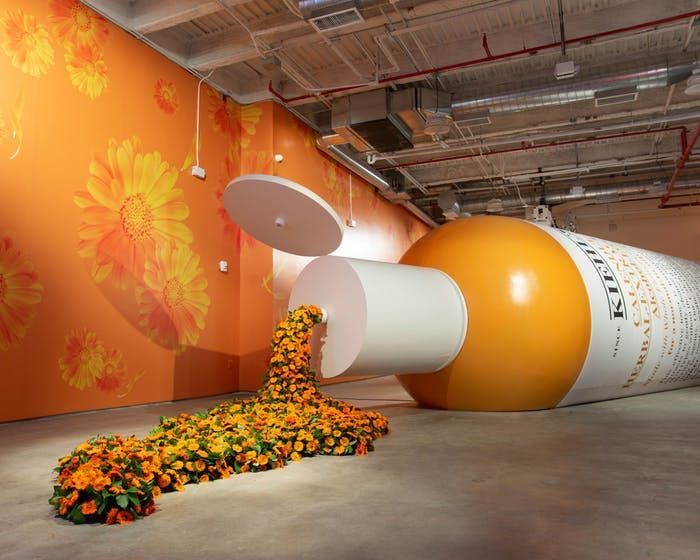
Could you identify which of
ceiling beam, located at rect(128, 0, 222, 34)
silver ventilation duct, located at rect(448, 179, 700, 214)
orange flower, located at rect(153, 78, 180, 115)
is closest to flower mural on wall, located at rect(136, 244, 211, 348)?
orange flower, located at rect(153, 78, 180, 115)

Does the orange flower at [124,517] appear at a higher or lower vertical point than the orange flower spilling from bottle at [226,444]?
lower

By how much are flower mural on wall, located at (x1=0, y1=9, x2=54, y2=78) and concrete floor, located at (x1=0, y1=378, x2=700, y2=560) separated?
10.0 ft

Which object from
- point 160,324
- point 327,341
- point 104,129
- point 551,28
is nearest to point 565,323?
point 327,341

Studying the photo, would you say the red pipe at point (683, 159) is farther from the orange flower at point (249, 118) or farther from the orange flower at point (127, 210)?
the orange flower at point (127, 210)

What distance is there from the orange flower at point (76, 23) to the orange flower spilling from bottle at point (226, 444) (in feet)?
11.1

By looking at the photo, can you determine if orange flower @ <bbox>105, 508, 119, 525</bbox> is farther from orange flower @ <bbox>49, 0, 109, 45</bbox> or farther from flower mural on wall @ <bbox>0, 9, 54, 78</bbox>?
orange flower @ <bbox>49, 0, 109, 45</bbox>

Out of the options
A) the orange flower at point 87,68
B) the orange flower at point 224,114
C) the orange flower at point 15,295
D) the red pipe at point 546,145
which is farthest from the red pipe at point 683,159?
the orange flower at point 15,295

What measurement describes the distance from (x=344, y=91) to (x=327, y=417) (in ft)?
15.6

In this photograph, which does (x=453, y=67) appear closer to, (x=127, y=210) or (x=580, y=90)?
(x=580, y=90)

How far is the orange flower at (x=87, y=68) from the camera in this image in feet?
17.0

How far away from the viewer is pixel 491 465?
287 centimetres

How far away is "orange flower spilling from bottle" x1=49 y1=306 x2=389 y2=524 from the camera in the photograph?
2137 millimetres

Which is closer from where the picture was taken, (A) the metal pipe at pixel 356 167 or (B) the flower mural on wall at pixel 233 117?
(B) the flower mural on wall at pixel 233 117

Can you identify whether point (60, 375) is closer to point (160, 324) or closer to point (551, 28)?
point (160, 324)
